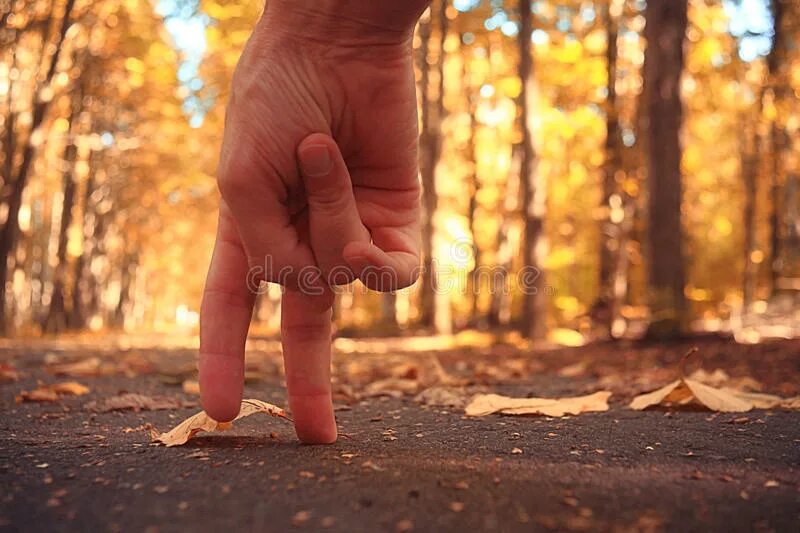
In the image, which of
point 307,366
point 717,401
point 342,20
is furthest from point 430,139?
point 342,20

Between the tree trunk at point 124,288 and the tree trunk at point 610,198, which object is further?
the tree trunk at point 124,288

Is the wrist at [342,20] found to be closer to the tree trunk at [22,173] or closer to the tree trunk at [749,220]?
the tree trunk at [22,173]

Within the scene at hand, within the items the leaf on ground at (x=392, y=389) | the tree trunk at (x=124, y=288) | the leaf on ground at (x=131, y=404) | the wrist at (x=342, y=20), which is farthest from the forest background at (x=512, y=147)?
the wrist at (x=342, y=20)

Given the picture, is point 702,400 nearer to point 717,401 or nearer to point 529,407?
point 717,401

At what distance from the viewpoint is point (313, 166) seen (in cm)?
178

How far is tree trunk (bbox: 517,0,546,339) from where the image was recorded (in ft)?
36.8

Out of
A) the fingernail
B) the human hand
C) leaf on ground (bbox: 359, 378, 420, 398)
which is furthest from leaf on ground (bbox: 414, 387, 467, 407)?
the fingernail

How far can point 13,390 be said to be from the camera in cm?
430

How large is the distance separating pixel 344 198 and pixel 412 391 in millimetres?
2584

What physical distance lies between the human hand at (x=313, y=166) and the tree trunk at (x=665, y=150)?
709 cm

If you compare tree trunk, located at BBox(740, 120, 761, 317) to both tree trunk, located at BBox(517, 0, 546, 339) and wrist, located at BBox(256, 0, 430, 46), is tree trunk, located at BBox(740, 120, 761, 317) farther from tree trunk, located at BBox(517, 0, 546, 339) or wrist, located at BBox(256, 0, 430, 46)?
wrist, located at BBox(256, 0, 430, 46)

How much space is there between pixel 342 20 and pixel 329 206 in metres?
0.44

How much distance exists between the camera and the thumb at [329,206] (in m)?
1.77

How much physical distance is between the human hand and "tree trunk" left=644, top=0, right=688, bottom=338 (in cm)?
709
